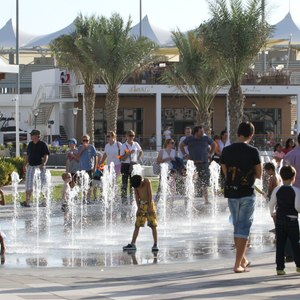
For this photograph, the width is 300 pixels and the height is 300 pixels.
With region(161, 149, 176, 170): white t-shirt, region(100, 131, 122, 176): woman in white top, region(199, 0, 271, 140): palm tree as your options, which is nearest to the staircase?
region(199, 0, 271, 140): palm tree

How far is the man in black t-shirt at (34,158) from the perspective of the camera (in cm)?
2098

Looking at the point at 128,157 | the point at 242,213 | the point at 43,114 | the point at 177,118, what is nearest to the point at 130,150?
the point at 128,157

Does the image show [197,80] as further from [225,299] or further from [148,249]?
[225,299]

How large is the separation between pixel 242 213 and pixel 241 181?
38 centimetres

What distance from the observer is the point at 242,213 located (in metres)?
11.2

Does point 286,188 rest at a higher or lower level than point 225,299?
higher

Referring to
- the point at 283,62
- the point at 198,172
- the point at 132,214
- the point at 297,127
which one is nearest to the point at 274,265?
the point at 132,214

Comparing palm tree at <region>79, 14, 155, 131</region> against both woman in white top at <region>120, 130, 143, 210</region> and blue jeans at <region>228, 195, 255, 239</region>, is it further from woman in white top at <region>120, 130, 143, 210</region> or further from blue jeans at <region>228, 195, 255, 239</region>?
blue jeans at <region>228, 195, 255, 239</region>

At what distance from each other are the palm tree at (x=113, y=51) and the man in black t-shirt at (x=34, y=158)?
24.8m

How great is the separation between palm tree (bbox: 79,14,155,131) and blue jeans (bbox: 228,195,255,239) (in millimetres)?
34796

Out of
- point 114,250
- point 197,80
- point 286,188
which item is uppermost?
point 197,80

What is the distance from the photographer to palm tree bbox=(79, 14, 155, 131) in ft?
151

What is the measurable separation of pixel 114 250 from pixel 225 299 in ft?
15.5

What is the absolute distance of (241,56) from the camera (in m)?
34.9
